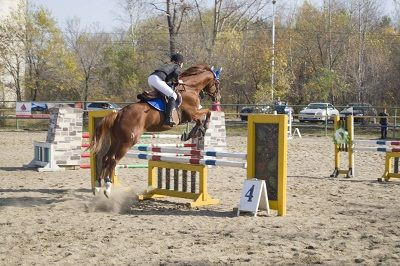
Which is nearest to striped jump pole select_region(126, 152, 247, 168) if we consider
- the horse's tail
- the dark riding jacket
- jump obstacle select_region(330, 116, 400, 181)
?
the horse's tail

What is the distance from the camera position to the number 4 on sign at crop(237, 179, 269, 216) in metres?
7.64

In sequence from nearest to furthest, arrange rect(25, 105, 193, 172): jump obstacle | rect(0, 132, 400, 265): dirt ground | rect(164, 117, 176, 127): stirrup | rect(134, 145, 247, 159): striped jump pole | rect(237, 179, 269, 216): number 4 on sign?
rect(0, 132, 400, 265): dirt ground, rect(237, 179, 269, 216): number 4 on sign, rect(134, 145, 247, 159): striped jump pole, rect(164, 117, 176, 127): stirrup, rect(25, 105, 193, 172): jump obstacle

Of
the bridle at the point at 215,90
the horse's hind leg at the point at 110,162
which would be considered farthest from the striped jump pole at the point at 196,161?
the bridle at the point at 215,90

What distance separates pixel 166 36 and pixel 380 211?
43655mm

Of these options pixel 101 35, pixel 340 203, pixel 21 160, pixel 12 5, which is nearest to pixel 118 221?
pixel 340 203

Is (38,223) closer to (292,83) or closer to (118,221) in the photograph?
(118,221)

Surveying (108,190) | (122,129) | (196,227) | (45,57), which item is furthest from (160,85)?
(45,57)

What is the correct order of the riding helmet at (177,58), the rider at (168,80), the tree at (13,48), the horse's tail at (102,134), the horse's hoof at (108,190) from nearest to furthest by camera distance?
the horse's hoof at (108,190) < the horse's tail at (102,134) < the rider at (168,80) < the riding helmet at (177,58) < the tree at (13,48)

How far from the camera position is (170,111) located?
28.6 feet

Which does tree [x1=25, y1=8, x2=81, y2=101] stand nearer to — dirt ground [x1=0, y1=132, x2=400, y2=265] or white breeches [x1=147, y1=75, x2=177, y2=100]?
dirt ground [x1=0, y1=132, x2=400, y2=265]

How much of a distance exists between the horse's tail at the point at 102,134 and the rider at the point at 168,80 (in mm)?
763

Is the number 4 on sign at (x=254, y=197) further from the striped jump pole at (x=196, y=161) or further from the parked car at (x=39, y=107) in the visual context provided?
the parked car at (x=39, y=107)

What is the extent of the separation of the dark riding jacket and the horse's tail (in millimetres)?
929

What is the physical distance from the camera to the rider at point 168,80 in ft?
28.3
